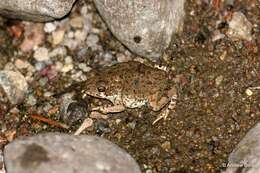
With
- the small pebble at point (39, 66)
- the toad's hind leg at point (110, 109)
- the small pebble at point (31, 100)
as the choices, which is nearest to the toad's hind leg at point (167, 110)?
the toad's hind leg at point (110, 109)

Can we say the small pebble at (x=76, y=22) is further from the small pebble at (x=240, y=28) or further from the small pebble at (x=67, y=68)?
the small pebble at (x=240, y=28)

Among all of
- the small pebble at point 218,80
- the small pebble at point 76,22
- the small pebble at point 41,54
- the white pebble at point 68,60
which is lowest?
the small pebble at point 218,80

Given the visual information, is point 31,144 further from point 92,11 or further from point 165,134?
point 92,11

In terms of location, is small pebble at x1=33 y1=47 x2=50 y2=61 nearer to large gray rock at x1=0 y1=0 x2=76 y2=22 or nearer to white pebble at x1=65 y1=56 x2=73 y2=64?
white pebble at x1=65 y1=56 x2=73 y2=64

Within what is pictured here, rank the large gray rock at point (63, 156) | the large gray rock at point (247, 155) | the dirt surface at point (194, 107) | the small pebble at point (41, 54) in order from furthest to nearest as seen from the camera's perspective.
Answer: the small pebble at point (41, 54) → the dirt surface at point (194, 107) → the large gray rock at point (247, 155) → the large gray rock at point (63, 156)

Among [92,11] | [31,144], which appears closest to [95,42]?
[92,11]
